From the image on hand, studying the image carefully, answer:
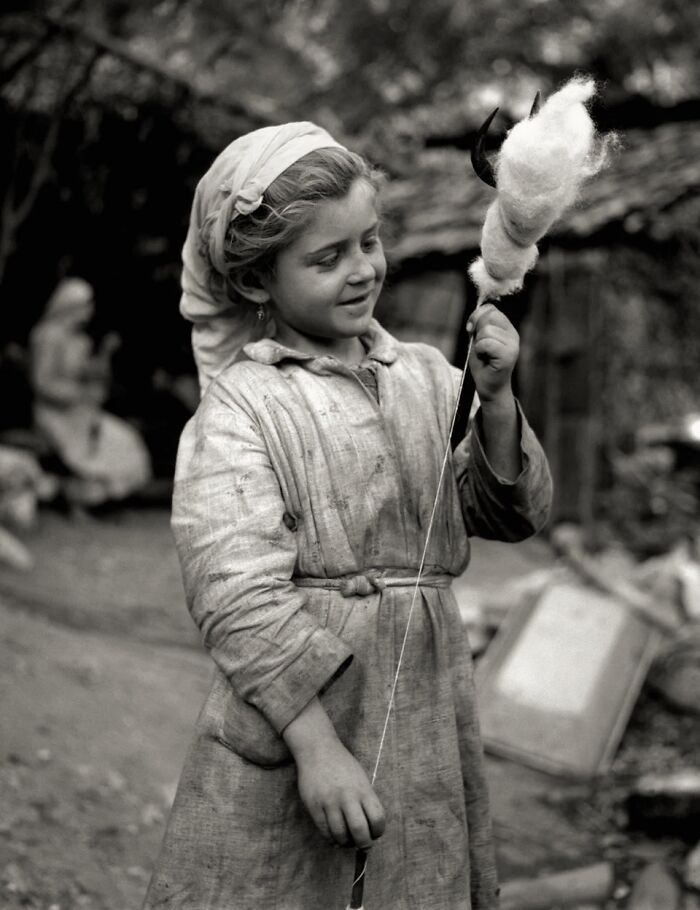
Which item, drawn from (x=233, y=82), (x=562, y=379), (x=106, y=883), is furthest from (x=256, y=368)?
(x=233, y=82)

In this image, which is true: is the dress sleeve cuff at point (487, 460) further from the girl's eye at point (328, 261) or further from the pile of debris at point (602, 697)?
the pile of debris at point (602, 697)

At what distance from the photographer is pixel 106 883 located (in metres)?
3.03

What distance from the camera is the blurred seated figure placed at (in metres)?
7.43

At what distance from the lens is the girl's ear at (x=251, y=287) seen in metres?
1.88

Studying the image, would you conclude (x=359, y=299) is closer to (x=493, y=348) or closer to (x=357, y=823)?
(x=493, y=348)

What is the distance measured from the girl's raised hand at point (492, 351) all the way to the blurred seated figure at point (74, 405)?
610 cm

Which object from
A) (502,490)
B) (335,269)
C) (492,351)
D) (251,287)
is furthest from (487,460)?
(251,287)

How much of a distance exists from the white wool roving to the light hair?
0.28m

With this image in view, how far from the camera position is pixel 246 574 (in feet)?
5.31

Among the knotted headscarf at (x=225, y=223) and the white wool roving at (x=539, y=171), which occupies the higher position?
the white wool roving at (x=539, y=171)

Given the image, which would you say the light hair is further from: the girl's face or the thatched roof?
the thatched roof

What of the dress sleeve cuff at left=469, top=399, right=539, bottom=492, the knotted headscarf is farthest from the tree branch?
the dress sleeve cuff at left=469, top=399, right=539, bottom=492

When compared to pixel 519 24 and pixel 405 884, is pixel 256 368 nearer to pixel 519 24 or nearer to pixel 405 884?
pixel 405 884

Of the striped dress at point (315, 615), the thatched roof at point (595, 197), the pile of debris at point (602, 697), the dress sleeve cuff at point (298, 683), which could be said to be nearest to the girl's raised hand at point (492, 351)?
the striped dress at point (315, 615)
